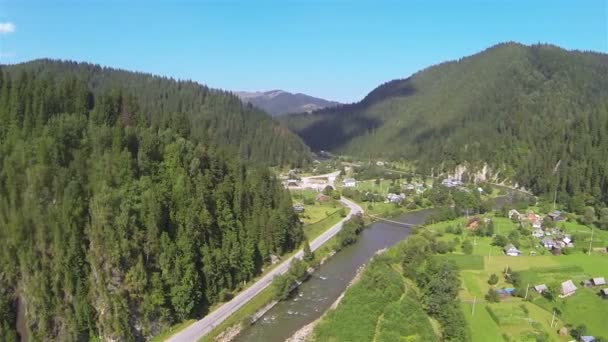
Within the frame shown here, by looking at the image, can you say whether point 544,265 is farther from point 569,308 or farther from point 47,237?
point 47,237

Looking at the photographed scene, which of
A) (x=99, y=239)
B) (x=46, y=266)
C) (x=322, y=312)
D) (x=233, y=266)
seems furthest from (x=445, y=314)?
(x=46, y=266)

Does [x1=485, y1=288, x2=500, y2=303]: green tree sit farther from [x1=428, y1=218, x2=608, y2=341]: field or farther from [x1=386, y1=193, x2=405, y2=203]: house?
[x1=386, y1=193, x2=405, y2=203]: house

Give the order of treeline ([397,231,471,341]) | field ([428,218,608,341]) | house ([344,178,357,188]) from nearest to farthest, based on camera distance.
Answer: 1. treeline ([397,231,471,341])
2. field ([428,218,608,341])
3. house ([344,178,357,188])

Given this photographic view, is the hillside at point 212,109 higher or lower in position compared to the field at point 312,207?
higher

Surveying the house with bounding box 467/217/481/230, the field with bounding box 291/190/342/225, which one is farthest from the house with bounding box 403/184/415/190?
the house with bounding box 467/217/481/230

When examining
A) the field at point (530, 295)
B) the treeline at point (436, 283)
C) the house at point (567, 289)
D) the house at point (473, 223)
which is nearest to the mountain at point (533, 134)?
the house at point (473, 223)

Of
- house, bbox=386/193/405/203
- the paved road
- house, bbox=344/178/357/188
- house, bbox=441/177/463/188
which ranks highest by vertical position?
house, bbox=344/178/357/188

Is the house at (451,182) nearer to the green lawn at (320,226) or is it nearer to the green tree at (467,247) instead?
the green lawn at (320,226)
